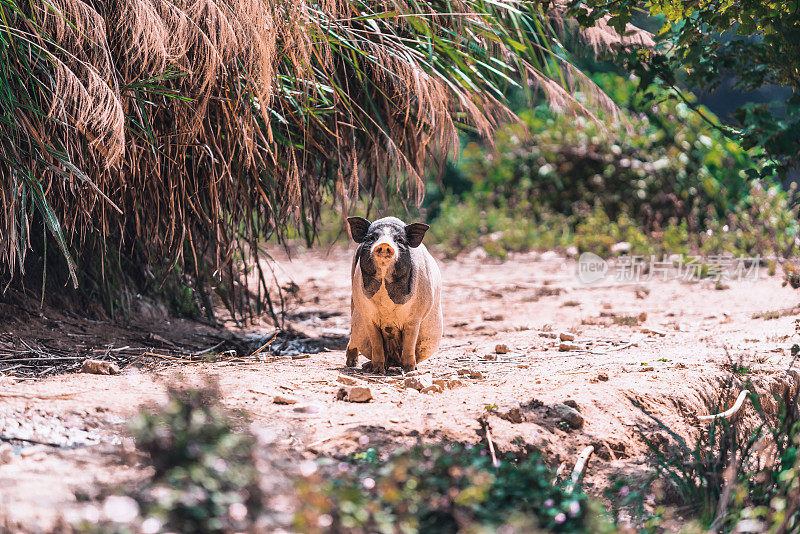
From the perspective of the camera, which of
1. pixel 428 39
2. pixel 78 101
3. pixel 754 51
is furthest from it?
pixel 428 39

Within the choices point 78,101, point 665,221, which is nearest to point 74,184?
point 78,101

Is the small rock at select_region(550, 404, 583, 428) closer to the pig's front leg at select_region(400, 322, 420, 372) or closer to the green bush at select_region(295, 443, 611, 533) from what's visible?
the green bush at select_region(295, 443, 611, 533)

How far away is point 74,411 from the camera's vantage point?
262 cm

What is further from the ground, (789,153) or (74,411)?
(789,153)

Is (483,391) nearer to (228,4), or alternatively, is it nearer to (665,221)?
(228,4)

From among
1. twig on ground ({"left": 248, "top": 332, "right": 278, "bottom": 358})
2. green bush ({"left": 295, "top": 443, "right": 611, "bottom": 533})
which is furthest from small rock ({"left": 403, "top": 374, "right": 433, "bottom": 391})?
twig on ground ({"left": 248, "top": 332, "right": 278, "bottom": 358})

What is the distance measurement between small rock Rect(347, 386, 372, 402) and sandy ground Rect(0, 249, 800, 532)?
2.0 inches

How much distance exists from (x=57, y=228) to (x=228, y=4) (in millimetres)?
1363

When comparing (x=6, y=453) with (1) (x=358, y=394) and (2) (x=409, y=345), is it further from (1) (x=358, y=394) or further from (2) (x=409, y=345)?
(2) (x=409, y=345)

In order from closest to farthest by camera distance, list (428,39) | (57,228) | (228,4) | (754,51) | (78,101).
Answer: (754,51) → (57,228) → (78,101) → (228,4) → (428,39)

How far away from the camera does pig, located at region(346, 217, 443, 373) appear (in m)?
3.77

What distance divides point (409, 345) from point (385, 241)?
2.02ft

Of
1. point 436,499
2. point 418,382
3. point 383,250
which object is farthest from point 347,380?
point 436,499

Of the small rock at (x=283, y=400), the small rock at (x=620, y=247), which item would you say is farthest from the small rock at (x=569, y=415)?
the small rock at (x=620, y=247)
